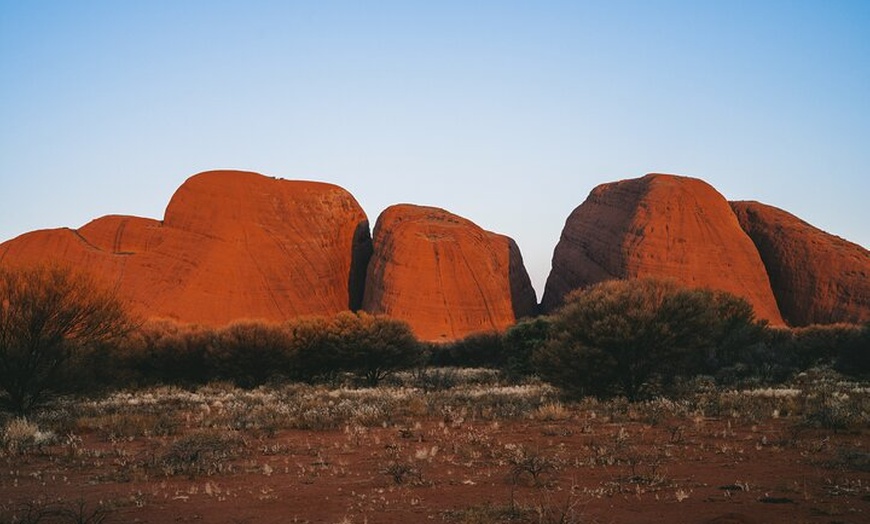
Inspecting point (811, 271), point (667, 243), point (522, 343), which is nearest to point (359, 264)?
point (667, 243)

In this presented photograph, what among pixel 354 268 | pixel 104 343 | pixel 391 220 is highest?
pixel 391 220

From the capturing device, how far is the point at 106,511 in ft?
25.3

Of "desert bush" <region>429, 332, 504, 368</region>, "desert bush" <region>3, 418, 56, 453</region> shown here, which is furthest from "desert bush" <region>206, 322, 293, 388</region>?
"desert bush" <region>3, 418, 56, 453</region>

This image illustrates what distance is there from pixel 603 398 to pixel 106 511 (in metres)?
14.9

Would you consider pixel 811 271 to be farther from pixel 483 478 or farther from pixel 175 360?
pixel 483 478

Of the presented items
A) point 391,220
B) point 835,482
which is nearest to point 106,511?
point 835,482

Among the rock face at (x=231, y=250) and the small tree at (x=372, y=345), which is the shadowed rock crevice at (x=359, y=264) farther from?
the small tree at (x=372, y=345)

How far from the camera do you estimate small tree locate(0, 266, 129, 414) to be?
1764 cm

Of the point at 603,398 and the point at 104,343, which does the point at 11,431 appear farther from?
the point at 603,398

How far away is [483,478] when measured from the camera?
9.38m

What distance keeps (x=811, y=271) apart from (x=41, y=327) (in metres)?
47.8

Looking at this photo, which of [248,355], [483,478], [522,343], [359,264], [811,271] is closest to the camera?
[483,478]

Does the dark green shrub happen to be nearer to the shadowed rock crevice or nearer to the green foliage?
the green foliage

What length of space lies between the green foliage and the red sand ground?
586cm
